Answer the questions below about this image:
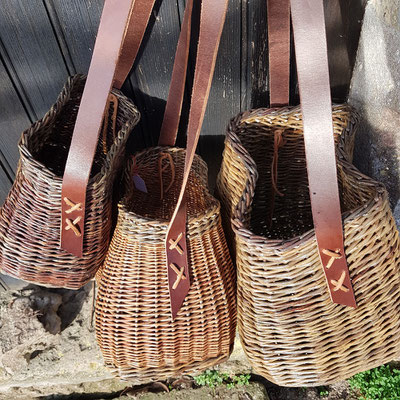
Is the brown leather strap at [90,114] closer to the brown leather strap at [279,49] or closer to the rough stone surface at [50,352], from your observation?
the brown leather strap at [279,49]

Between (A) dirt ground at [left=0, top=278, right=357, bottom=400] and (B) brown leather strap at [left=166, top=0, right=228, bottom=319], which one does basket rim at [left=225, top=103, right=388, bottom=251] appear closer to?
(B) brown leather strap at [left=166, top=0, right=228, bottom=319]

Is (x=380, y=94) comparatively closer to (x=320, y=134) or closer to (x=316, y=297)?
(x=320, y=134)

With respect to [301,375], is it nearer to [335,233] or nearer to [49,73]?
[335,233]

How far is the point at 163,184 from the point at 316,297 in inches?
26.5

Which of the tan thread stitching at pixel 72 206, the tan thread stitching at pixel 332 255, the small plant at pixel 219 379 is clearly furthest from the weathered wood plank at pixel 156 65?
the small plant at pixel 219 379

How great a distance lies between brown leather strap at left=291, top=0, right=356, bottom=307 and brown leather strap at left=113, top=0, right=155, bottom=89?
469 mm

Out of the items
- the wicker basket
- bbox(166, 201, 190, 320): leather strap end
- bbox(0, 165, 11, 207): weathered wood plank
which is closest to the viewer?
bbox(166, 201, 190, 320): leather strap end

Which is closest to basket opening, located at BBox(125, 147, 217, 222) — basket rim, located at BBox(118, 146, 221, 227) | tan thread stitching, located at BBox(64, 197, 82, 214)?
basket rim, located at BBox(118, 146, 221, 227)

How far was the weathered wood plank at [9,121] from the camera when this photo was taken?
143 centimetres

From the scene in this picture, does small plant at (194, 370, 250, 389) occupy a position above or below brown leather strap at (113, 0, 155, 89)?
below

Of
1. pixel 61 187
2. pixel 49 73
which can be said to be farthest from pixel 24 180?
pixel 49 73

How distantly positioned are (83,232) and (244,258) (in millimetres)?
447

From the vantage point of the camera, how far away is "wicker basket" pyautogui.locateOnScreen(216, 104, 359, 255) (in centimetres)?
125

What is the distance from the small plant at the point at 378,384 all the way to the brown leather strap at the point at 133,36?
1.42 metres
